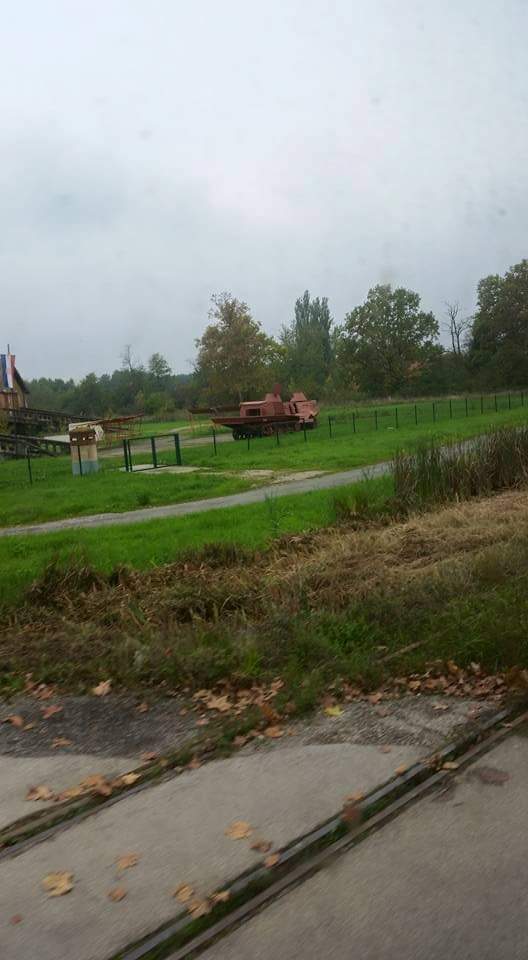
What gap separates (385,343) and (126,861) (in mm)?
89854

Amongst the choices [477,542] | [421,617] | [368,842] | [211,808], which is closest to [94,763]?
[211,808]

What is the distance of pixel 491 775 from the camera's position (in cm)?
416

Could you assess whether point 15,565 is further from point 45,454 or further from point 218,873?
point 45,454

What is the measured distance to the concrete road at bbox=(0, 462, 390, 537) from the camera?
51.8 feet

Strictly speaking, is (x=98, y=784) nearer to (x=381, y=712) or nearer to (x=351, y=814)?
(x=351, y=814)

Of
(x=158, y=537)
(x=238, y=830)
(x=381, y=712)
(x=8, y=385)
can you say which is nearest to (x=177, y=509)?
(x=158, y=537)

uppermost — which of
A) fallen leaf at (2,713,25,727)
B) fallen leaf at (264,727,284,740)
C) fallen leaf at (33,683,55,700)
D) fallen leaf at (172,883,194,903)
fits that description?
fallen leaf at (172,883,194,903)

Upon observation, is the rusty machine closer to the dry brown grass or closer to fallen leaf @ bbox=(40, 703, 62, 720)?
the dry brown grass

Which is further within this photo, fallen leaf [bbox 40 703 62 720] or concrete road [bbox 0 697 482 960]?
fallen leaf [bbox 40 703 62 720]

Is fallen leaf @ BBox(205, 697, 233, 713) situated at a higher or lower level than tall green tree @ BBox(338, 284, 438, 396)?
lower

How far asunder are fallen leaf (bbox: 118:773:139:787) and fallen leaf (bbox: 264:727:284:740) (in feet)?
2.69

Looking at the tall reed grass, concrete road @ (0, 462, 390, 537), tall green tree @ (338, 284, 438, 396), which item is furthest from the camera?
tall green tree @ (338, 284, 438, 396)

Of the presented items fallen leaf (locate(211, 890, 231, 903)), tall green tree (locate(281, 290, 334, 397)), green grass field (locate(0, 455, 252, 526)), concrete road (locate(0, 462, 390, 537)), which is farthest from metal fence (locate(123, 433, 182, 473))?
tall green tree (locate(281, 290, 334, 397))

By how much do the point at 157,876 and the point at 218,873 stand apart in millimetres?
244
